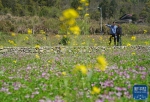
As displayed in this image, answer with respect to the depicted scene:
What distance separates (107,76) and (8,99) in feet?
5.30

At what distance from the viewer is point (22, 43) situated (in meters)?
19.0

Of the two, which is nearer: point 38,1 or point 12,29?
point 12,29

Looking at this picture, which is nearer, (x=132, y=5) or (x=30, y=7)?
(x=30, y=7)

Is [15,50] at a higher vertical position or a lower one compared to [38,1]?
lower

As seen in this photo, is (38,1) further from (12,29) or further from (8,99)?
(8,99)

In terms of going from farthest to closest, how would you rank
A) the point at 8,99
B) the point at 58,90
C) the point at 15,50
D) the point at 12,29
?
1. the point at 12,29
2. the point at 15,50
3. the point at 58,90
4. the point at 8,99

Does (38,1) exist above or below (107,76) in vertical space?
above

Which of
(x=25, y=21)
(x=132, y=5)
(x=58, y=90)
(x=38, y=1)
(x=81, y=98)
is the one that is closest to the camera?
(x=81, y=98)

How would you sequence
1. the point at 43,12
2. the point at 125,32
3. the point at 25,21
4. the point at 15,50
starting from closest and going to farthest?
the point at 15,50, the point at 25,21, the point at 125,32, the point at 43,12

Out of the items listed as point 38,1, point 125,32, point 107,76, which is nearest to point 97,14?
point 38,1

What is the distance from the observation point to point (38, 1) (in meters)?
45.2

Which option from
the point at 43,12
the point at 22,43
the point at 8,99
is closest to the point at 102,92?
the point at 8,99

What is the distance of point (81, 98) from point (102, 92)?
2.00 feet

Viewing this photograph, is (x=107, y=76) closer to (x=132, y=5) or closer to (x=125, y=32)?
(x=125, y=32)
